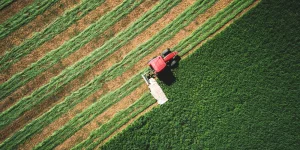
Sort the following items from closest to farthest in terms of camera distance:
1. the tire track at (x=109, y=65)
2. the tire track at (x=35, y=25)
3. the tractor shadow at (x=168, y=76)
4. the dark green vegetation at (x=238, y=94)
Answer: the dark green vegetation at (x=238, y=94) → the tractor shadow at (x=168, y=76) → the tire track at (x=109, y=65) → the tire track at (x=35, y=25)

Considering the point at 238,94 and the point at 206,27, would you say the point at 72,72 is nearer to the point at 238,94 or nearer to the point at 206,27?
the point at 206,27

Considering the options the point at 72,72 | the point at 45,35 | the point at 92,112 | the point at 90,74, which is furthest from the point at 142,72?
the point at 45,35

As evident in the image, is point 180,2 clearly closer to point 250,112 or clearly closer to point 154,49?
point 154,49

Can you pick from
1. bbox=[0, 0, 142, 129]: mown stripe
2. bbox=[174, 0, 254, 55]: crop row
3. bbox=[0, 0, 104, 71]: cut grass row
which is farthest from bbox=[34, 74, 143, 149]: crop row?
bbox=[0, 0, 104, 71]: cut grass row

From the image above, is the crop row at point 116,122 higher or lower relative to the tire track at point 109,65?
lower

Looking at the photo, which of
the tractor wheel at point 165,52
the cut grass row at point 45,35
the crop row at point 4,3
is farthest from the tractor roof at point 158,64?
the crop row at point 4,3

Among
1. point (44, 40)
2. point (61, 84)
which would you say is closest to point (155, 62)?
point (61, 84)

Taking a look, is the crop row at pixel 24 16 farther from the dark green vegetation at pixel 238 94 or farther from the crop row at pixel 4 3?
the dark green vegetation at pixel 238 94
